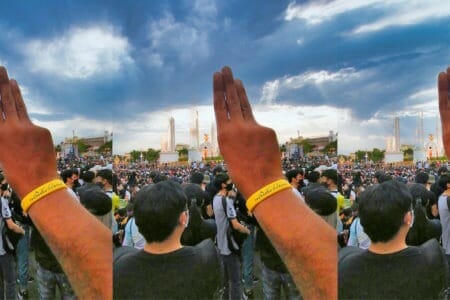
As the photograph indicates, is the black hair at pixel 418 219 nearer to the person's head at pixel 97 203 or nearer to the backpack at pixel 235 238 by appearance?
the backpack at pixel 235 238

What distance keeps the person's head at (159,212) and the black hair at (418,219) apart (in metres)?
1.25

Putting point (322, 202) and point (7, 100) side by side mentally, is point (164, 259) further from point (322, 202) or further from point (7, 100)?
point (7, 100)

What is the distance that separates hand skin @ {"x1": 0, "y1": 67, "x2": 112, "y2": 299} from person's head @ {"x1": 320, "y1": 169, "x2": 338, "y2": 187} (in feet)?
4.06

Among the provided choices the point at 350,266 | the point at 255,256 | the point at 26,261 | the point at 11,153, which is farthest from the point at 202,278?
the point at 26,261

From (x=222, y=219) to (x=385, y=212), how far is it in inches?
47.0

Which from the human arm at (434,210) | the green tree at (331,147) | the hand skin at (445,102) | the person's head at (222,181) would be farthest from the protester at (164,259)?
the human arm at (434,210)

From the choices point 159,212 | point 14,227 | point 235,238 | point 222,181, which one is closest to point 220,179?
point 222,181

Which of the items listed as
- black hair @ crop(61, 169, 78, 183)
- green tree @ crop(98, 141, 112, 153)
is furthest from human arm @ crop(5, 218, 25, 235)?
green tree @ crop(98, 141, 112, 153)

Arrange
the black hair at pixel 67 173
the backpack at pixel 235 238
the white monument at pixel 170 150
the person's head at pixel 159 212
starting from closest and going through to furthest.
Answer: the person's head at pixel 159 212 → the white monument at pixel 170 150 → the black hair at pixel 67 173 → the backpack at pixel 235 238

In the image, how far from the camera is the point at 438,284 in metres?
1.96

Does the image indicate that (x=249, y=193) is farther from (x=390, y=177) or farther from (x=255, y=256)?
(x=255, y=256)

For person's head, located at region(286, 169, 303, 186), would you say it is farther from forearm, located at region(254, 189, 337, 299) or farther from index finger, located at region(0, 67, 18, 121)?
index finger, located at region(0, 67, 18, 121)

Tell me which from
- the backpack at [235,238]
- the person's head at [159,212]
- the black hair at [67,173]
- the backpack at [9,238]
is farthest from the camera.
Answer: the backpack at [9,238]

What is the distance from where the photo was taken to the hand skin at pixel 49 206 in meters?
2.00
